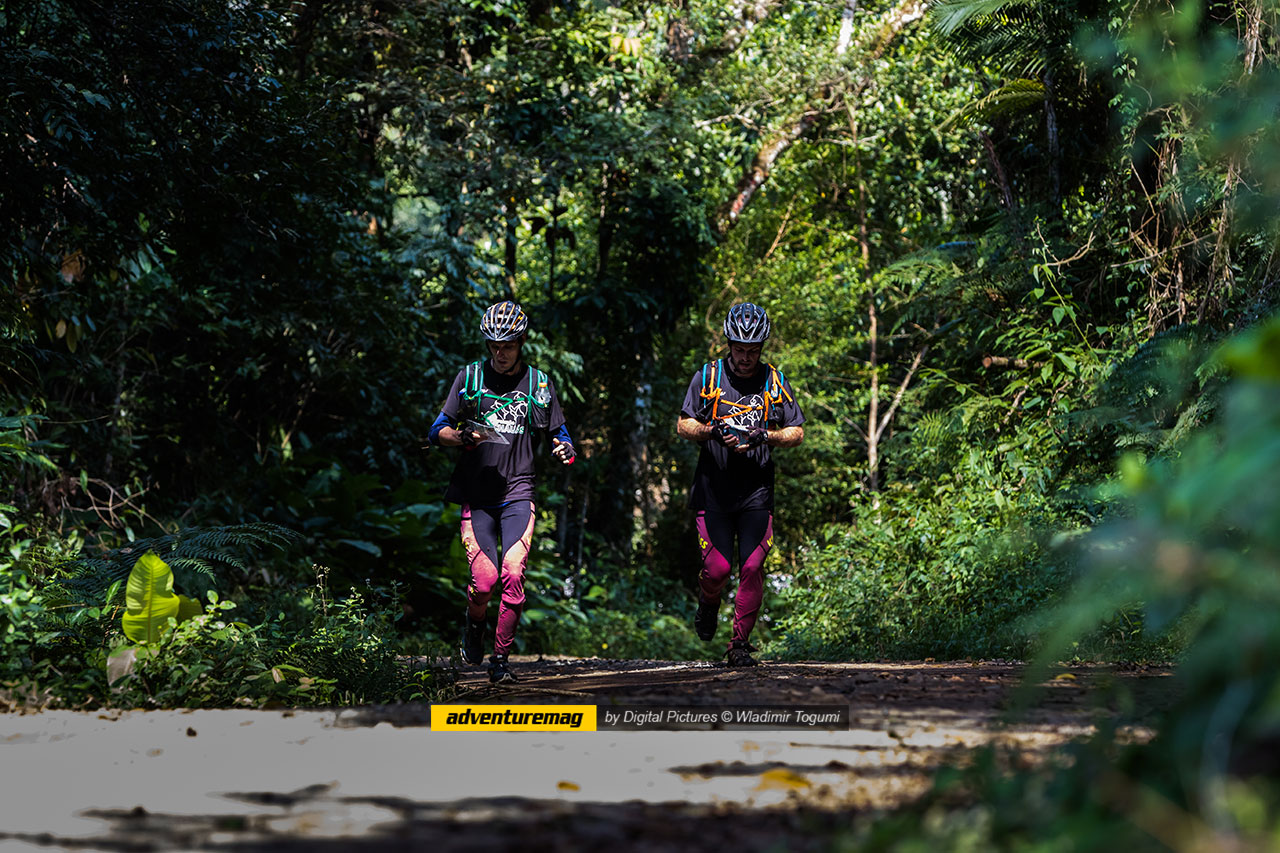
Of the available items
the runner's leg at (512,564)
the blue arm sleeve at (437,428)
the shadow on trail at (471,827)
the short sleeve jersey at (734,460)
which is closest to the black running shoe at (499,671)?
the runner's leg at (512,564)

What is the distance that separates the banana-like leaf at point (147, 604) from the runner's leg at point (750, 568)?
3.29 metres

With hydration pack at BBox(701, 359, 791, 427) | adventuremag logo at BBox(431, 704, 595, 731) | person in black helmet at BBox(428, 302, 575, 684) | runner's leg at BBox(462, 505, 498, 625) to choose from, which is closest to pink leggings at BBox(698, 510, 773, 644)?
hydration pack at BBox(701, 359, 791, 427)

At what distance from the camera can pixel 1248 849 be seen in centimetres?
199

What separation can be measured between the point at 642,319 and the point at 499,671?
1167 centimetres

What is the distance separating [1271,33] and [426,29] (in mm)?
10777

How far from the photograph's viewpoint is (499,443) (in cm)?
745

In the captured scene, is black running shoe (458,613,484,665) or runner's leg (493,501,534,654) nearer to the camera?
runner's leg (493,501,534,654)

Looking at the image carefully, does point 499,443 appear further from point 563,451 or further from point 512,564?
point 512,564

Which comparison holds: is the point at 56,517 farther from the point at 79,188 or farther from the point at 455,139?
the point at 455,139

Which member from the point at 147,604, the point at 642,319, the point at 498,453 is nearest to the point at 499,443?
the point at 498,453

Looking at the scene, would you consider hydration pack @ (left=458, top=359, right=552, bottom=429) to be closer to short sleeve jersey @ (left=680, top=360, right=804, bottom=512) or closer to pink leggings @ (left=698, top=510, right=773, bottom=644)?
short sleeve jersey @ (left=680, top=360, right=804, bottom=512)

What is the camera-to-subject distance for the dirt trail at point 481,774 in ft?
9.87

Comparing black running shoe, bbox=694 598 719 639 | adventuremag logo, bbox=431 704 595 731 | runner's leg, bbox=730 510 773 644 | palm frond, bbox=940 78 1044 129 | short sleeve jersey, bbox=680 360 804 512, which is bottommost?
adventuremag logo, bbox=431 704 595 731

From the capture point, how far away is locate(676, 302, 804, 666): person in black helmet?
7543 mm
